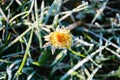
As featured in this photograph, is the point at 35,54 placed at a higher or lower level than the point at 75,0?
lower

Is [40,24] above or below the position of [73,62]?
above

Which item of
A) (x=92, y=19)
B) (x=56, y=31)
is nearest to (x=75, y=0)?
(x=92, y=19)

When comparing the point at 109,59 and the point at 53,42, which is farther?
the point at 109,59

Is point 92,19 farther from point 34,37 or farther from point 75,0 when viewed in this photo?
point 34,37

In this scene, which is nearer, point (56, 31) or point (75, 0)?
point (56, 31)

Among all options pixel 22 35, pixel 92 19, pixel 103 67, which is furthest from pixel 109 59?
pixel 22 35

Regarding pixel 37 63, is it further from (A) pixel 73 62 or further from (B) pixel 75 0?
(B) pixel 75 0
